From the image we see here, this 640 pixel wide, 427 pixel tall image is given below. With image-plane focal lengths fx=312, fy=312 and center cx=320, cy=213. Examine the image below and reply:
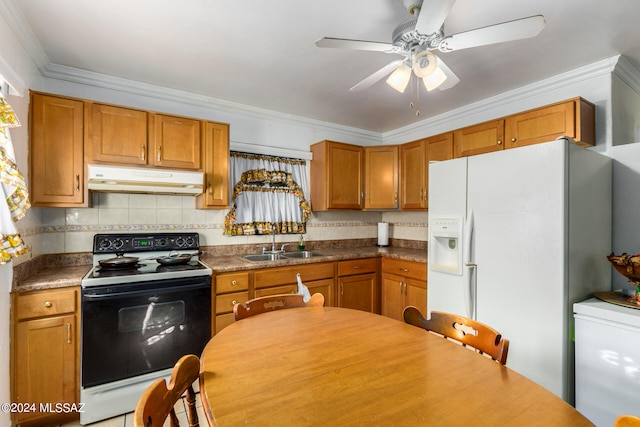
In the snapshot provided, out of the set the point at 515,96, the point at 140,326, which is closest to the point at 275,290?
the point at 140,326

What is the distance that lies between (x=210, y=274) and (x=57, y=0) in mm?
1891

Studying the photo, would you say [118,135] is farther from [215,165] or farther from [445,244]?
[445,244]

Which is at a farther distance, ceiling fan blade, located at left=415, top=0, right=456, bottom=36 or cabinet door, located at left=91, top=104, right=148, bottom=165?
cabinet door, located at left=91, top=104, right=148, bottom=165

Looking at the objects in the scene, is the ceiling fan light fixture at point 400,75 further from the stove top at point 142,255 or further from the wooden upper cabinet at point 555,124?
the stove top at point 142,255

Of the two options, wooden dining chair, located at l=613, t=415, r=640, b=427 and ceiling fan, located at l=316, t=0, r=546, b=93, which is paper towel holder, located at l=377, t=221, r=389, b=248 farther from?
wooden dining chair, located at l=613, t=415, r=640, b=427

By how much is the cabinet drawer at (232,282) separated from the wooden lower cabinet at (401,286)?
5.12 feet

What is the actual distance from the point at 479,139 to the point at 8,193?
342 centimetres

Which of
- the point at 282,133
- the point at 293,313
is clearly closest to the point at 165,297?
the point at 293,313

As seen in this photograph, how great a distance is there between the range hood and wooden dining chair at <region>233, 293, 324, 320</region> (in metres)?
Result: 1.39

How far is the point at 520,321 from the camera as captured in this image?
186 cm

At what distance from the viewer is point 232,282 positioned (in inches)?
103

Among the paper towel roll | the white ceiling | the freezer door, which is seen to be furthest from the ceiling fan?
the paper towel roll

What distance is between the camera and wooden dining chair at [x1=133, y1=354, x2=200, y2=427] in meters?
0.71

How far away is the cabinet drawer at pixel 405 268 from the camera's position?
3000 mm
